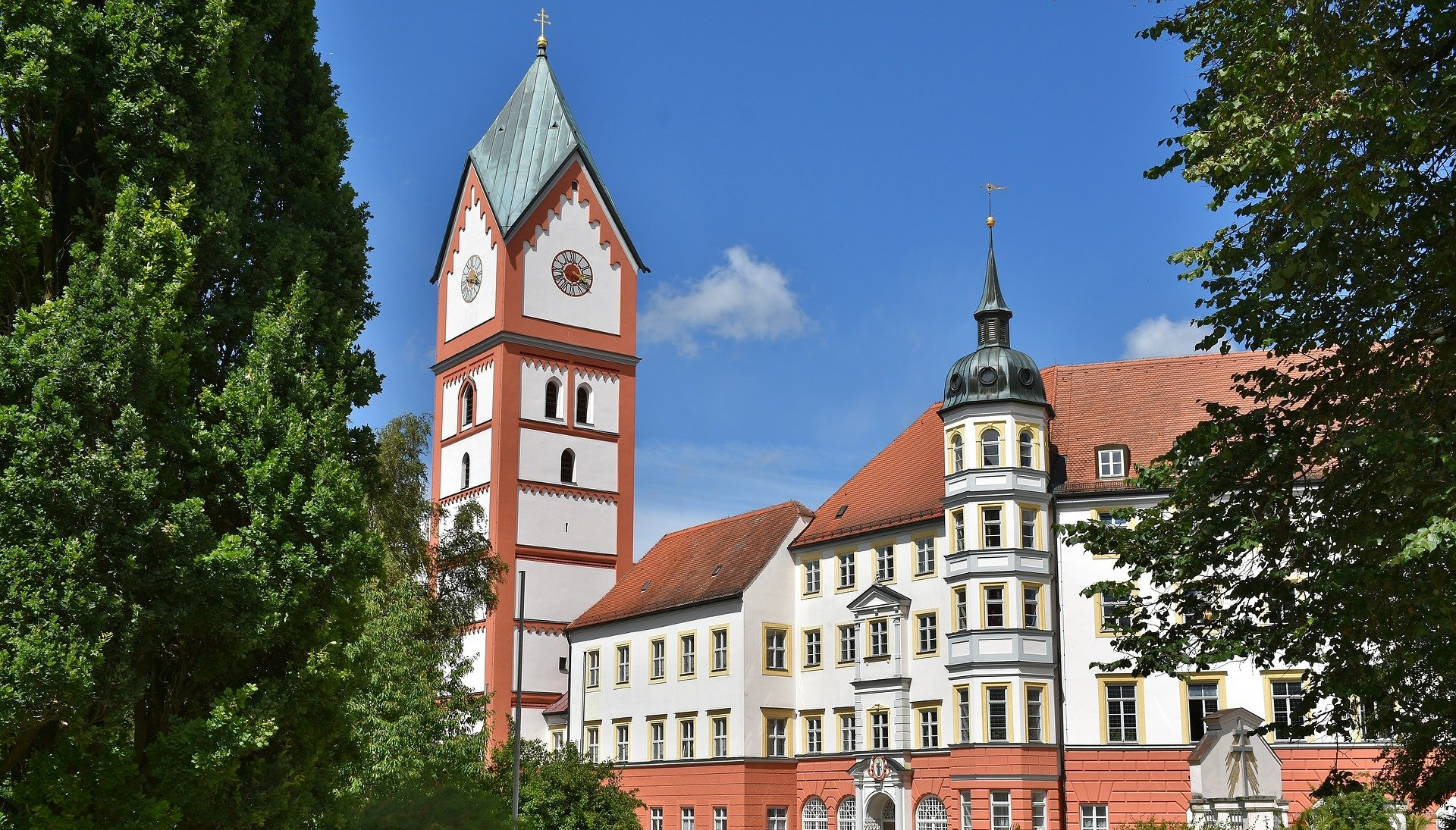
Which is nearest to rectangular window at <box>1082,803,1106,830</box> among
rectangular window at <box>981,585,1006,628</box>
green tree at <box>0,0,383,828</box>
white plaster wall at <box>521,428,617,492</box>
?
rectangular window at <box>981,585,1006,628</box>

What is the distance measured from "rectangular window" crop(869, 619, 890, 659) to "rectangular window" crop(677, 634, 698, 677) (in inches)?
295

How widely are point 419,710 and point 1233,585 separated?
24.3m

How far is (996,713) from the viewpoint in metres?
44.1

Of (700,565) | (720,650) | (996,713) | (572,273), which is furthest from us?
(572,273)

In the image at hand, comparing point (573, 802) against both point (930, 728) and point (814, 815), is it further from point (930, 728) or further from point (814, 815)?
point (814, 815)

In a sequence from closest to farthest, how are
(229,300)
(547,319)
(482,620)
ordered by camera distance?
(229,300), (482,620), (547,319)

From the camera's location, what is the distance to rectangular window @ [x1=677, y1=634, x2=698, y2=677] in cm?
5384

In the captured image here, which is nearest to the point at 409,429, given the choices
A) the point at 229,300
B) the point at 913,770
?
the point at 913,770

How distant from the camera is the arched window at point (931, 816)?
4509 cm

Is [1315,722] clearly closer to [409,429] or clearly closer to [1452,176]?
[1452,176]

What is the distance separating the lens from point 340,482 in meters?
13.3

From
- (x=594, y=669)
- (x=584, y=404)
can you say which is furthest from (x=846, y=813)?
(x=584, y=404)

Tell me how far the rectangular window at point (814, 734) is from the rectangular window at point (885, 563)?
17.2ft

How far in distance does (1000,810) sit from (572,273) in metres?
29.3
